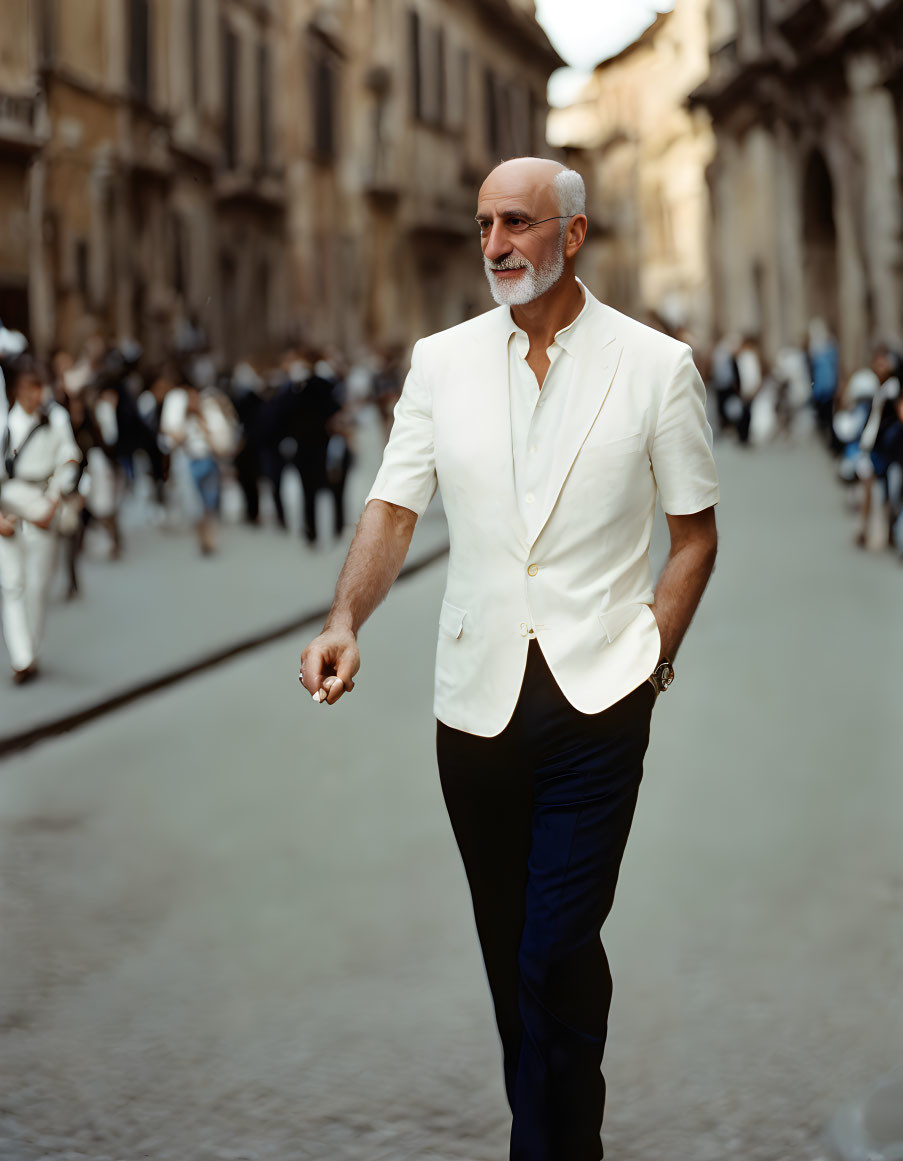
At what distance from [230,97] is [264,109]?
247cm

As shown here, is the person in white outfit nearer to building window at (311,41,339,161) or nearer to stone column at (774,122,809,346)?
stone column at (774,122,809,346)

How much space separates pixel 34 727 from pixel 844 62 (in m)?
26.7

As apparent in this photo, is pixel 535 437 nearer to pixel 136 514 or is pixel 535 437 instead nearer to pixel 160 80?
pixel 136 514

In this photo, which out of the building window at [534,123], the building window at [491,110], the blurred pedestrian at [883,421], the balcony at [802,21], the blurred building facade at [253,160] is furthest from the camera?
the building window at [534,123]

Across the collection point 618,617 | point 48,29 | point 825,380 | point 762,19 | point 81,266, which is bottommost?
point 618,617

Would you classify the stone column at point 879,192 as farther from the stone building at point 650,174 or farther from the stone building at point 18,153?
the stone building at point 650,174

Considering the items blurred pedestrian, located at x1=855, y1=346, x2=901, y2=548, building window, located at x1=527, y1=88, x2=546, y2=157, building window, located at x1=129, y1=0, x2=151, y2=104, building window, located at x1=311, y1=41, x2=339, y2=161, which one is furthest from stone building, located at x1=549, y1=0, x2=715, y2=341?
blurred pedestrian, located at x1=855, y1=346, x2=901, y2=548

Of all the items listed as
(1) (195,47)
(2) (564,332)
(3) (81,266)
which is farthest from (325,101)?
(2) (564,332)

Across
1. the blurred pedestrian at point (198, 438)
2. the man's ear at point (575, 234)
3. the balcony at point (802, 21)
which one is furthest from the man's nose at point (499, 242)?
the balcony at point (802, 21)

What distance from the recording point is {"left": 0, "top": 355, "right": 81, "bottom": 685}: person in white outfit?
1092cm

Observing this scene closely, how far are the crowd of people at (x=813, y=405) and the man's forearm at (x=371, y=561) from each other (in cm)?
1298

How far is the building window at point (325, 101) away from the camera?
141ft

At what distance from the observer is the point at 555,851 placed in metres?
3.33

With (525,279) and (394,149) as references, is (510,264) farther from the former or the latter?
(394,149)
